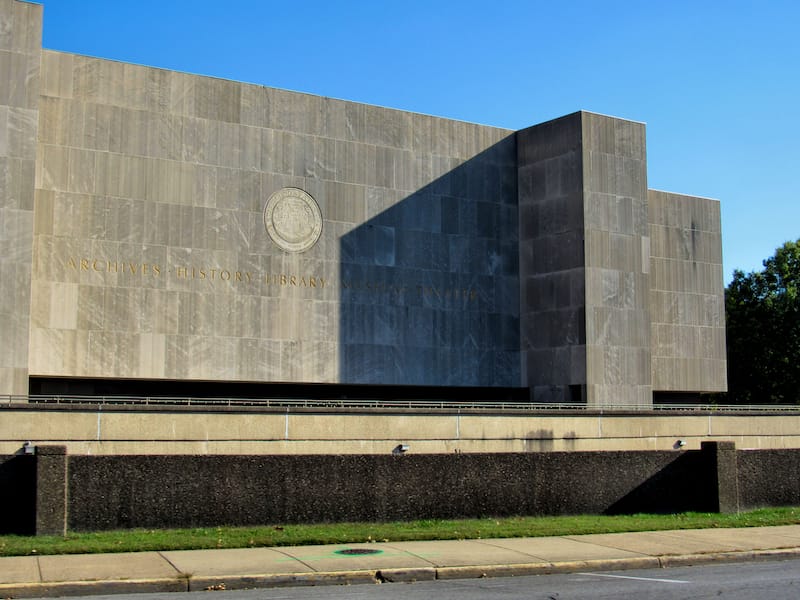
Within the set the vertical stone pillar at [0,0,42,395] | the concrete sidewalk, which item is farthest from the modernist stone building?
the concrete sidewalk

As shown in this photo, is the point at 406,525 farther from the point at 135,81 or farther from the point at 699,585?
the point at 135,81

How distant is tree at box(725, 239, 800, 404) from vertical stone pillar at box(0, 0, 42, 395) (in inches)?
2158

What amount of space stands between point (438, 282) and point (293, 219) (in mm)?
7686

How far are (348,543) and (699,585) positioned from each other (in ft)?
21.9

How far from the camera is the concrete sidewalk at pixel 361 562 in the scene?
48.3ft

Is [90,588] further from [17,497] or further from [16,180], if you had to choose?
[16,180]

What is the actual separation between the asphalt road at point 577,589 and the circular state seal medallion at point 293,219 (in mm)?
28559

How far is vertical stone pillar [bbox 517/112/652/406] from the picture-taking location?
46.8 metres

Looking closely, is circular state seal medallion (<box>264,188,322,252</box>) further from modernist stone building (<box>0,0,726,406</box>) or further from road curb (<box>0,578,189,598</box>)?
road curb (<box>0,578,189,598</box>)

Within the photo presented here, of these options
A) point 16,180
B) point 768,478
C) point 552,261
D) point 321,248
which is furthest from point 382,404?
point 768,478

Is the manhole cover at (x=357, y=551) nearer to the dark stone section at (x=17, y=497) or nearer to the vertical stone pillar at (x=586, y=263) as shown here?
the dark stone section at (x=17, y=497)

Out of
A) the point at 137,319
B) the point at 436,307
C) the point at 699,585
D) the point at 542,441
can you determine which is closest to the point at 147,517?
the point at 699,585

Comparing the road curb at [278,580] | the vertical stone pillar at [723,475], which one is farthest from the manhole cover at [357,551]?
the vertical stone pillar at [723,475]

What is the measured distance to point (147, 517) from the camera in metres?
19.9
